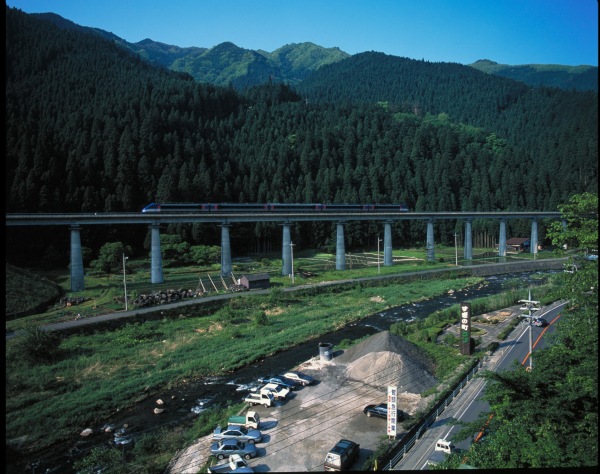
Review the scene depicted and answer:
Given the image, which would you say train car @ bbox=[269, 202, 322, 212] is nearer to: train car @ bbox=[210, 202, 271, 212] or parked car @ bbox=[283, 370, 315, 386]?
train car @ bbox=[210, 202, 271, 212]

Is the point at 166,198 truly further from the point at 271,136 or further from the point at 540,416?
the point at 540,416

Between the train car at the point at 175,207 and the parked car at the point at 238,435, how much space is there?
31770 millimetres

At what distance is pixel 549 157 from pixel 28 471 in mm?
87662

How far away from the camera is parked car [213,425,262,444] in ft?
43.6

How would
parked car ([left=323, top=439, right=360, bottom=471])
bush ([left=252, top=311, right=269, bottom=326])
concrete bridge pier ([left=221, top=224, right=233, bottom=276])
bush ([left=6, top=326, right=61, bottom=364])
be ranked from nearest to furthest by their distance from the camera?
parked car ([left=323, top=439, right=360, bottom=471]) < bush ([left=6, top=326, right=61, bottom=364]) < bush ([left=252, top=311, right=269, bottom=326]) < concrete bridge pier ([left=221, top=224, right=233, bottom=276])

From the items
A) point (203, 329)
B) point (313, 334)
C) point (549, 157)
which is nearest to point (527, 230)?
point (549, 157)

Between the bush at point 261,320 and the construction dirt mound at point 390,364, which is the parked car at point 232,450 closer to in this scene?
the construction dirt mound at point 390,364

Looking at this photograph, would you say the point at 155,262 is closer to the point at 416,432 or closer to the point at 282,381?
the point at 282,381

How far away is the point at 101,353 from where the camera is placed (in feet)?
73.8

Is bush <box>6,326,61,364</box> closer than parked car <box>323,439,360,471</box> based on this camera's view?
No

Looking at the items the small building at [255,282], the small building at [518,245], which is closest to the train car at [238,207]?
the small building at [255,282]

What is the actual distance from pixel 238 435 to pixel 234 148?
79620mm

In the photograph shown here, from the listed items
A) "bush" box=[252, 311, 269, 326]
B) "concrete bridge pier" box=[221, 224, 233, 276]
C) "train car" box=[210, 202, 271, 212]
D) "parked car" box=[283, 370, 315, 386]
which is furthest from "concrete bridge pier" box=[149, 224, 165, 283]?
"parked car" box=[283, 370, 315, 386]

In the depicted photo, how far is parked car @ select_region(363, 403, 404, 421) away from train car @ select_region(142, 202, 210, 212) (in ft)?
107
